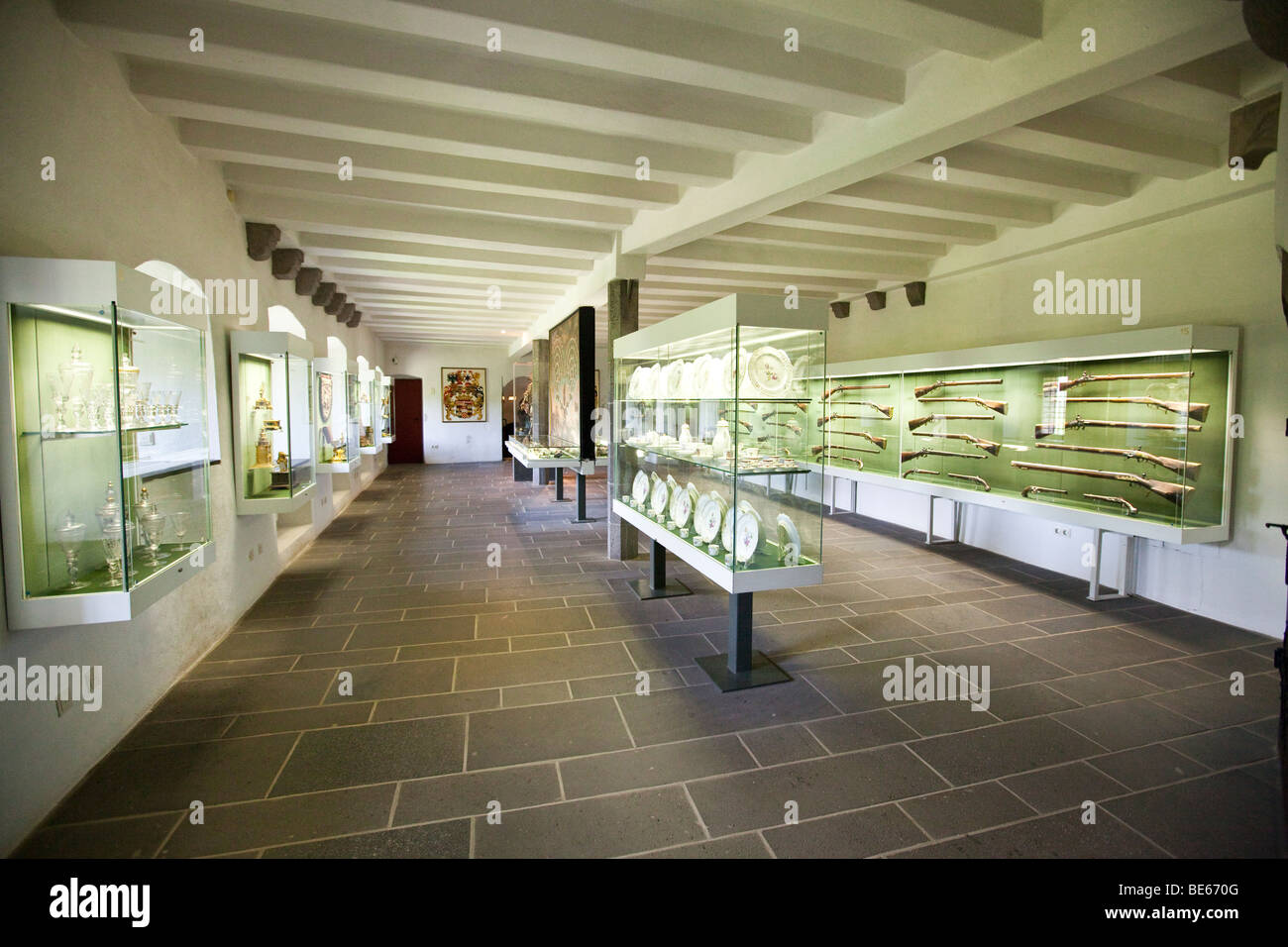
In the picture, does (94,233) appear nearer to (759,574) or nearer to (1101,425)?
(759,574)

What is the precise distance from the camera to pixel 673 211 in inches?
213

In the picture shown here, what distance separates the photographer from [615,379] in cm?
609

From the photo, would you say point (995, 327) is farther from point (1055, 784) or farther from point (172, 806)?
point (172, 806)

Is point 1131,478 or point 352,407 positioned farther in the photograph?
point 352,407

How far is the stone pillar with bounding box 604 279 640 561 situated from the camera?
615 cm

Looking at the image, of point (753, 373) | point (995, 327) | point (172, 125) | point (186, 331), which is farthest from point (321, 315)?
point (995, 327)

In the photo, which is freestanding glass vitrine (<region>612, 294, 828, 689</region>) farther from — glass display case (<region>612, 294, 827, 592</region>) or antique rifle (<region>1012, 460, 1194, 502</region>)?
antique rifle (<region>1012, 460, 1194, 502</region>)

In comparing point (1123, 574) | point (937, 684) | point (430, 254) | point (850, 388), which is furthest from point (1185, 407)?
point (430, 254)

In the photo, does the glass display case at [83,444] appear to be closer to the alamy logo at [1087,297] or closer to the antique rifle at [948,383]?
the antique rifle at [948,383]

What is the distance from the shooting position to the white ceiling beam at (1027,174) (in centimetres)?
455

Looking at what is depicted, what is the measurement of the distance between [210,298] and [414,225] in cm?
190

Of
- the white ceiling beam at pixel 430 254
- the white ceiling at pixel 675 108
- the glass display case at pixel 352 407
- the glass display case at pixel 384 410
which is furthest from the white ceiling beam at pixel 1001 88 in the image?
the glass display case at pixel 384 410

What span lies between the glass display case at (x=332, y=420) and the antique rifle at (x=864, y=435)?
697 cm
